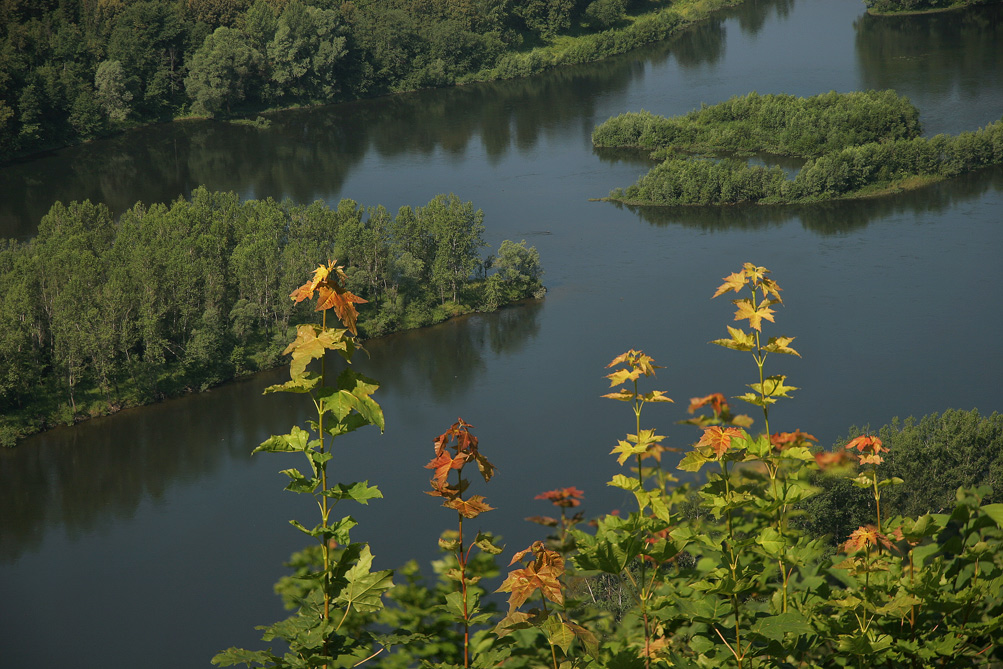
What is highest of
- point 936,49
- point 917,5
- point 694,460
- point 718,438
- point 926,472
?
point 917,5

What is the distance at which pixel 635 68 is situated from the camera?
52.1 metres

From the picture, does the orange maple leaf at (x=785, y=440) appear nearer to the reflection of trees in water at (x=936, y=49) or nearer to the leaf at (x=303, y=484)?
the leaf at (x=303, y=484)

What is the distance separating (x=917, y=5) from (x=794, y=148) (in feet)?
77.4

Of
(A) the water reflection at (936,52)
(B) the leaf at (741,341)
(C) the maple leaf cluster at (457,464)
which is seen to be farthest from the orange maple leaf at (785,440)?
(A) the water reflection at (936,52)

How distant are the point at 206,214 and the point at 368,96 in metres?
23.1

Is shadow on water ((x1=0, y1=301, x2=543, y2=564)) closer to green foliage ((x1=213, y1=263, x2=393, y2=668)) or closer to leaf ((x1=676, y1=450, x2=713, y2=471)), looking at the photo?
green foliage ((x1=213, y1=263, x2=393, y2=668))

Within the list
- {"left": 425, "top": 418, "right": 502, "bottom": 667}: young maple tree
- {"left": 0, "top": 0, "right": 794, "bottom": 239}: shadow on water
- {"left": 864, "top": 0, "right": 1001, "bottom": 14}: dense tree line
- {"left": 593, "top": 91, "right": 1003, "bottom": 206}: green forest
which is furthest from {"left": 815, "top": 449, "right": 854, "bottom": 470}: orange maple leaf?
{"left": 864, "top": 0, "right": 1001, "bottom": 14}: dense tree line

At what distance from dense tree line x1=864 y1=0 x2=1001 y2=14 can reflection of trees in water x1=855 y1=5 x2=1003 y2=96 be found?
0.55m

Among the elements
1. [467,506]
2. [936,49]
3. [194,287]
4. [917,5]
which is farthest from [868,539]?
[917,5]

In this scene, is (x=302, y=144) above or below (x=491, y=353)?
above

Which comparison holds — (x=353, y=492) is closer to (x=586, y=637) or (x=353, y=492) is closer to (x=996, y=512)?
(x=586, y=637)

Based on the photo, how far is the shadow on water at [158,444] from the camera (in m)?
20.3

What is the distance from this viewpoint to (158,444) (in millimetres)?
22297

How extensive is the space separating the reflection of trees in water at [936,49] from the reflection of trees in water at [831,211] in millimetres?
10033
